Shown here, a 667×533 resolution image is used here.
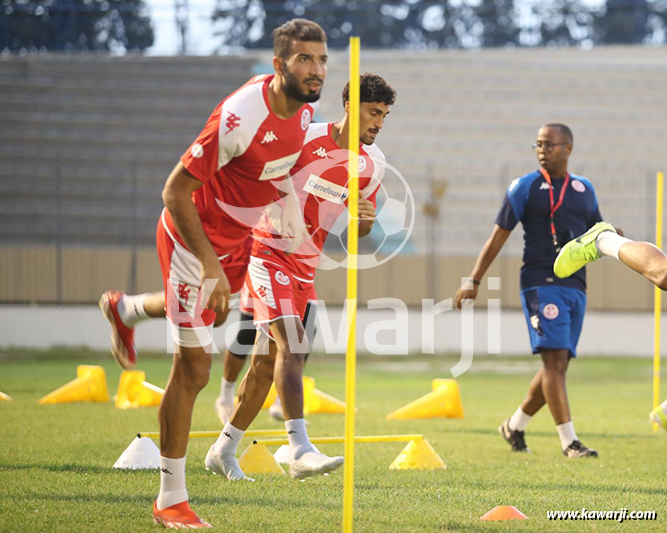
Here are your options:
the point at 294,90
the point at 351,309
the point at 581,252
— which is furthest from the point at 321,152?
the point at 351,309

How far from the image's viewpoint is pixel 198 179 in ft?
13.2

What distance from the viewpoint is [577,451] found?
22.1 ft

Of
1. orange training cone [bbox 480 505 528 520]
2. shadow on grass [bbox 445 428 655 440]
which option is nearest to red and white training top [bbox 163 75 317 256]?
orange training cone [bbox 480 505 528 520]

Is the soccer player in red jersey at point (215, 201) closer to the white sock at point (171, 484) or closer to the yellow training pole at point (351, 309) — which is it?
the white sock at point (171, 484)

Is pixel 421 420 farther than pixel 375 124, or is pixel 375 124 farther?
pixel 421 420

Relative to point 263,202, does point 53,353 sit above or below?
below

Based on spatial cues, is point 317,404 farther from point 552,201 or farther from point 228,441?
point 228,441

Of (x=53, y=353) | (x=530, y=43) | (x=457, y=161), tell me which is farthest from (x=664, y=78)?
(x=53, y=353)

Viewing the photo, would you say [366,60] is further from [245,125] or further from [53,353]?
[245,125]

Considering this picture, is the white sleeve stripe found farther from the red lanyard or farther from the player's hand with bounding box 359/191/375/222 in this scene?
the red lanyard

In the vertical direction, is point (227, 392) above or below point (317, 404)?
above

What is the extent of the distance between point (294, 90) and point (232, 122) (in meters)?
0.29

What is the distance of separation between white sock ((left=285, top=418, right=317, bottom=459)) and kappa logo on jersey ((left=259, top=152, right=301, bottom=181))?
3.94 feet

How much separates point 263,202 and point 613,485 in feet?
8.23
